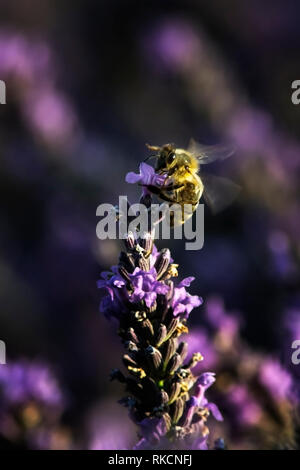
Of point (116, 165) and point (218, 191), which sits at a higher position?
point (116, 165)

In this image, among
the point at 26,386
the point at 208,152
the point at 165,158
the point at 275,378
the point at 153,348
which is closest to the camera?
the point at 153,348

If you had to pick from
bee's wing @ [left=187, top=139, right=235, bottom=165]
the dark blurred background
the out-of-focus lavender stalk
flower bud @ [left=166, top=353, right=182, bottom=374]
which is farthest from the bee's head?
the dark blurred background

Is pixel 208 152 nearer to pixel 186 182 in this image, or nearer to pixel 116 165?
pixel 186 182

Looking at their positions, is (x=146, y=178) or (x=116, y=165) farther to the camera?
(x=116, y=165)

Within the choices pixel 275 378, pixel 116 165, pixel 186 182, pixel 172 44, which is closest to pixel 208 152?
pixel 186 182

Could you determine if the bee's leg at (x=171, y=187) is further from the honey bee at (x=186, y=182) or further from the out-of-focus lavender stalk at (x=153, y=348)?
the out-of-focus lavender stalk at (x=153, y=348)

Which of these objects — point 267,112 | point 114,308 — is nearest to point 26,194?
point 267,112

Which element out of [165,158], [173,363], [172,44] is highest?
[172,44]

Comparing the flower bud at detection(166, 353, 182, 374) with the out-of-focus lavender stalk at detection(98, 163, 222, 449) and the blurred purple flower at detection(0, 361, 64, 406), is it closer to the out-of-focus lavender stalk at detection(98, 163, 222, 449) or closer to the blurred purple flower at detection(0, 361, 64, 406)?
the out-of-focus lavender stalk at detection(98, 163, 222, 449)
